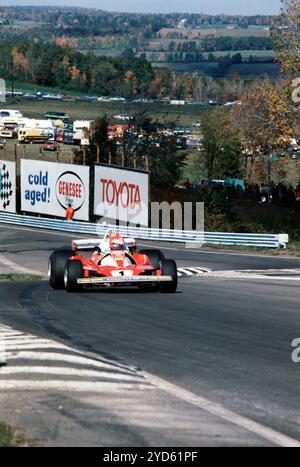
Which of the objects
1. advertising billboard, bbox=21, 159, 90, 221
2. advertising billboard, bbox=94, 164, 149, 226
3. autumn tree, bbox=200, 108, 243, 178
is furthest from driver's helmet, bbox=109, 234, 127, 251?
autumn tree, bbox=200, 108, 243, 178

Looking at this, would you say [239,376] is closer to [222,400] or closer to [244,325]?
[222,400]

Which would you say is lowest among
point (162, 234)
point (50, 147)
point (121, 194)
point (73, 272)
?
point (50, 147)

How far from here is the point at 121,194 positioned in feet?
166

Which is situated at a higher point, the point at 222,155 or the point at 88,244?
the point at 88,244

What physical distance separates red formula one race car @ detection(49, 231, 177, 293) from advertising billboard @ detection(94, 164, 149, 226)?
86.0 feet

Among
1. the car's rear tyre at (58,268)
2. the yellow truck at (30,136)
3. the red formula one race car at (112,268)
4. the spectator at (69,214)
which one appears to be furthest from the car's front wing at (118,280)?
the yellow truck at (30,136)

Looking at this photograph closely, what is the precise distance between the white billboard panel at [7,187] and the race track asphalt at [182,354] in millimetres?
32209

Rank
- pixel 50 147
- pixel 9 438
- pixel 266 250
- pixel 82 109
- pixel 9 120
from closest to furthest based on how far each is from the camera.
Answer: pixel 9 438, pixel 266 250, pixel 50 147, pixel 9 120, pixel 82 109

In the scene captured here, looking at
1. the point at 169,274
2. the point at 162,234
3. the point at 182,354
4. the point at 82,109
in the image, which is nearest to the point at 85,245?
the point at 169,274

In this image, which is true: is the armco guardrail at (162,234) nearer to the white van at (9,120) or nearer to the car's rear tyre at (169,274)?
the car's rear tyre at (169,274)

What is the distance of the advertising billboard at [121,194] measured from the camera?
49.1 meters

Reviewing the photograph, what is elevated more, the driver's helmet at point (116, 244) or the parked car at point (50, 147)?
the driver's helmet at point (116, 244)

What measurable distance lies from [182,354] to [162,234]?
32544 mm

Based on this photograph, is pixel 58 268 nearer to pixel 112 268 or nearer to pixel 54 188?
pixel 112 268
